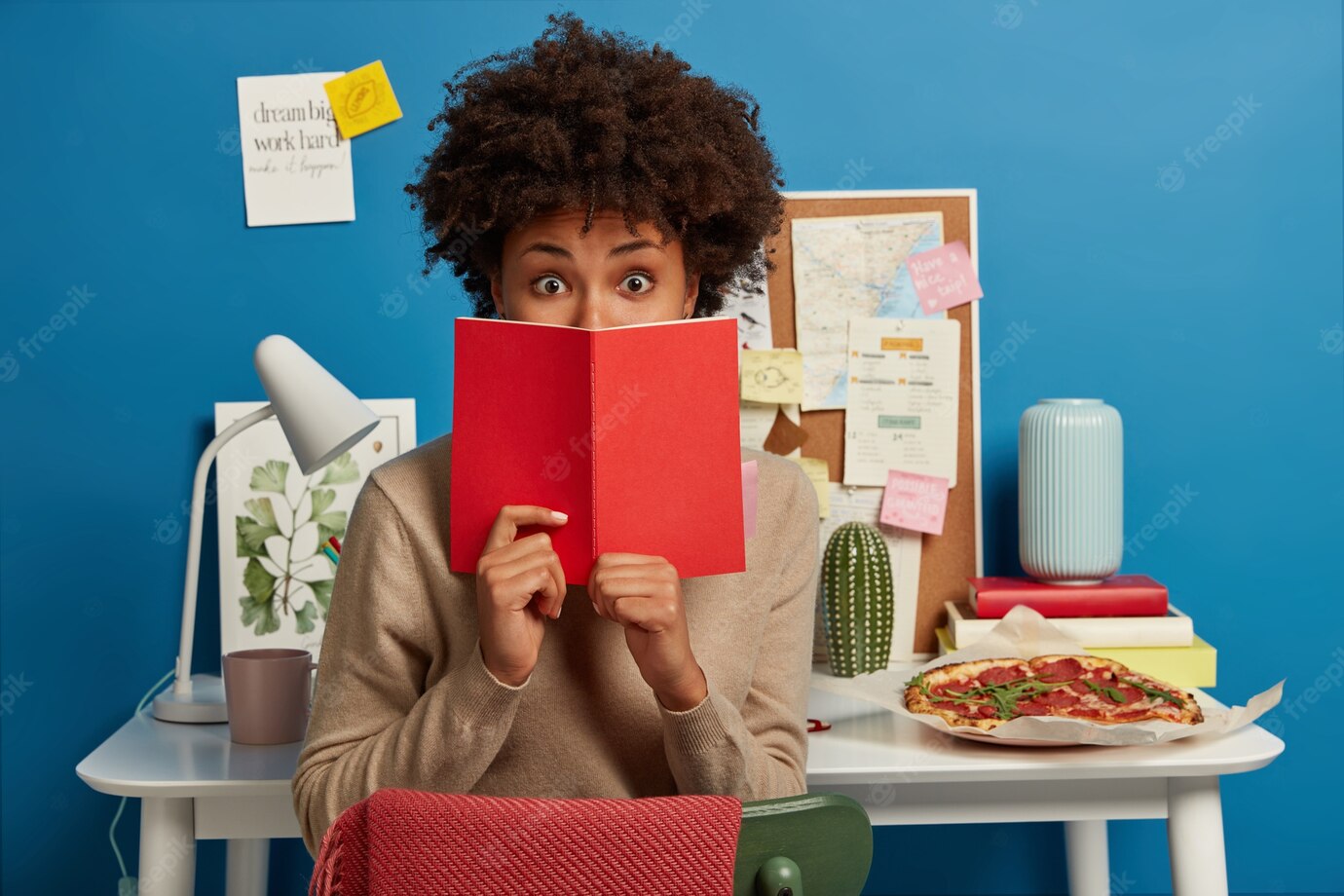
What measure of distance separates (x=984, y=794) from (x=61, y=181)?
139 centimetres

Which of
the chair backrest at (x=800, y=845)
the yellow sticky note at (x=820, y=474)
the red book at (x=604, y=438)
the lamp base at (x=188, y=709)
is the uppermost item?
the red book at (x=604, y=438)

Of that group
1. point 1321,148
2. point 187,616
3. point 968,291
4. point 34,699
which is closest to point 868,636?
point 968,291

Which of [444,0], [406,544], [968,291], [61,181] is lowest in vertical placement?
[406,544]

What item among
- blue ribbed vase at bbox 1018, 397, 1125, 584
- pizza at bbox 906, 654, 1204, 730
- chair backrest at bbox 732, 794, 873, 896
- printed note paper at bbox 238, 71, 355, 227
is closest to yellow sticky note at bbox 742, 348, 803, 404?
blue ribbed vase at bbox 1018, 397, 1125, 584

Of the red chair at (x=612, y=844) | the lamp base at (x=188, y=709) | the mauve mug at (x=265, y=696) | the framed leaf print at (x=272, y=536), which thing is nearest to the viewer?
the red chair at (x=612, y=844)

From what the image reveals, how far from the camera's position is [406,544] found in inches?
39.7

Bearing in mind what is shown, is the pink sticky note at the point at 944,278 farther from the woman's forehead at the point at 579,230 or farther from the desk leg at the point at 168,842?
the desk leg at the point at 168,842

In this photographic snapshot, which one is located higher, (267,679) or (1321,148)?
(1321,148)

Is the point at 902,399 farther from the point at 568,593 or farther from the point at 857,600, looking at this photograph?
the point at 568,593

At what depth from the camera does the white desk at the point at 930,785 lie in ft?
3.96

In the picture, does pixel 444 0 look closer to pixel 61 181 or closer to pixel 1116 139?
pixel 61 181

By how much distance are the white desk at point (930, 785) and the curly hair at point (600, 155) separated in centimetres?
52

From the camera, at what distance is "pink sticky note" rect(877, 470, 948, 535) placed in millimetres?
1729

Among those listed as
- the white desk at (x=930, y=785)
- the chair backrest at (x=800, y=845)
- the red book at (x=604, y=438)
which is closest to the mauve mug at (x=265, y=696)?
the white desk at (x=930, y=785)
